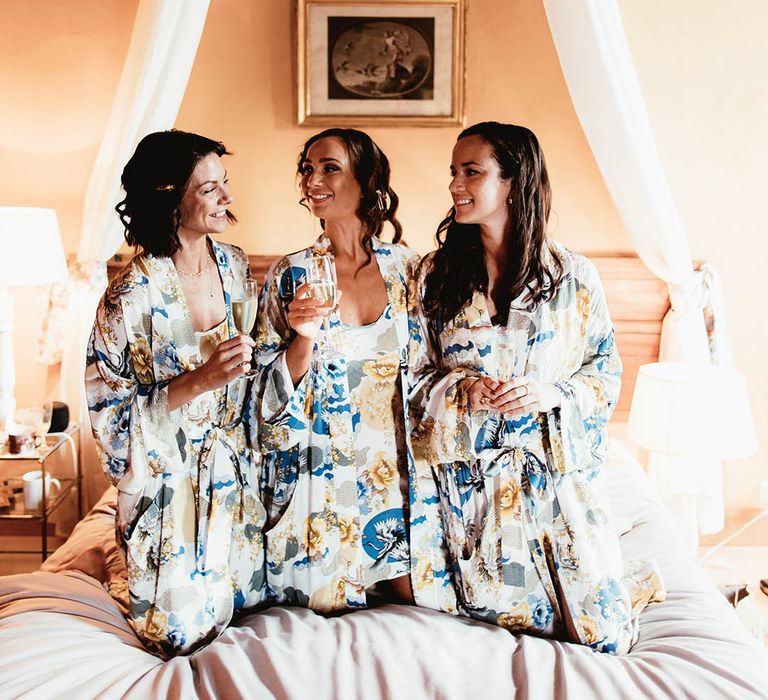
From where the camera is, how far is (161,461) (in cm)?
A: 176

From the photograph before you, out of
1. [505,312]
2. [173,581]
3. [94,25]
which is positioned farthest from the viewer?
[94,25]

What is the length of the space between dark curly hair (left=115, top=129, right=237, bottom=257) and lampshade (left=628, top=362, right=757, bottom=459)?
5.43 feet

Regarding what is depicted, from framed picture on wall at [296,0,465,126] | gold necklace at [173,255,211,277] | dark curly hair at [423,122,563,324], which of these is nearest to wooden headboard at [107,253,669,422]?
framed picture on wall at [296,0,465,126]

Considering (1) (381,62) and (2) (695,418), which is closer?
(2) (695,418)

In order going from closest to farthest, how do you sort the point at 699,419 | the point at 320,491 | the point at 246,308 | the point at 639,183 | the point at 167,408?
1. the point at 246,308
2. the point at 167,408
3. the point at 320,491
4. the point at 699,419
5. the point at 639,183

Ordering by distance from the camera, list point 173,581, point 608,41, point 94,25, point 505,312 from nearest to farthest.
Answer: point 173,581 → point 505,312 → point 608,41 → point 94,25

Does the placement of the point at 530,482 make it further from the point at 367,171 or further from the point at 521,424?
the point at 367,171

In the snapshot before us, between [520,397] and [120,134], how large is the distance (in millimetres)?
1772

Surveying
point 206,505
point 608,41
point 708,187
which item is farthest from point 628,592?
point 708,187

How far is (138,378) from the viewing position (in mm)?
1816

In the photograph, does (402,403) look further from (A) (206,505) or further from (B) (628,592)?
(B) (628,592)

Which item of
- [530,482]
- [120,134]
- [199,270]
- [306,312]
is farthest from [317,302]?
[120,134]

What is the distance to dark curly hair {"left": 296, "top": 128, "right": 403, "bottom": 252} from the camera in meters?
1.92

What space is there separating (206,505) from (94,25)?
2138mm
